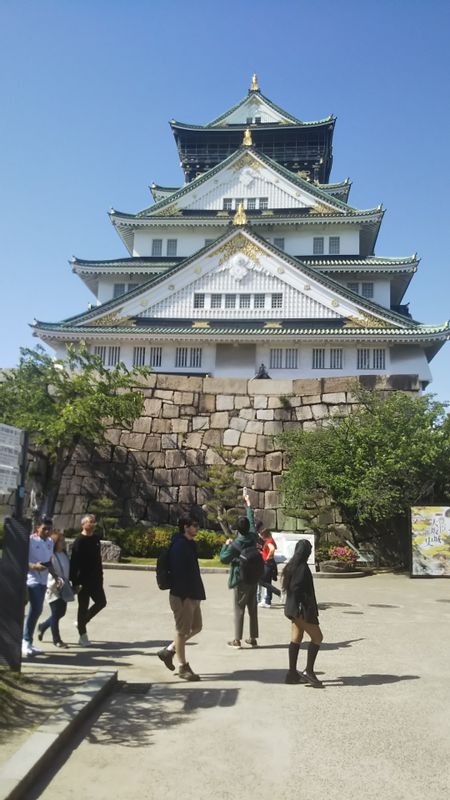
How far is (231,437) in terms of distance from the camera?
21.6 m

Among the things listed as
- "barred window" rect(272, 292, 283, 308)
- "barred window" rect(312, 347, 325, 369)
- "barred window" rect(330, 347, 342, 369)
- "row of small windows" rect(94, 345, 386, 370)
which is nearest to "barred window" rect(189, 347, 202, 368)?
"row of small windows" rect(94, 345, 386, 370)

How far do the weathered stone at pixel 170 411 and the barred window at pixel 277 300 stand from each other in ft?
32.2

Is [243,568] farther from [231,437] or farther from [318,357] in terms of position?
[318,357]

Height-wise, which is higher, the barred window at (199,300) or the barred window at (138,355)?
the barred window at (199,300)

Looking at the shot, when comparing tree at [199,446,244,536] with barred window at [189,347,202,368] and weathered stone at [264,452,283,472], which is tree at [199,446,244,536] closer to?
weathered stone at [264,452,283,472]

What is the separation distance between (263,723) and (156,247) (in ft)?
107

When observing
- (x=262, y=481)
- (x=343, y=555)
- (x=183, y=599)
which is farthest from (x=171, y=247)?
(x=183, y=599)

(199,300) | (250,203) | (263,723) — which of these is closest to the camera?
(263,723)

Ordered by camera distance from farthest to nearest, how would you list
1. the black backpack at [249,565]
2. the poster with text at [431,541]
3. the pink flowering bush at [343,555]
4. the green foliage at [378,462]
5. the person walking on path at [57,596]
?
the pink flowering bush at [343,555]
the green foliage at [378,462]
the poster with text at [431,541]
the black backpack at [249,565]
the person walking on path at [57,596]

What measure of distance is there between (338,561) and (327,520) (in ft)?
8.11

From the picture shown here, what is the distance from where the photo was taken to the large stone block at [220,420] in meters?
21.8

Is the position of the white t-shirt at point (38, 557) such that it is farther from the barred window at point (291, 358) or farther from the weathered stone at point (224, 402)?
the barred window at point (291, 358)

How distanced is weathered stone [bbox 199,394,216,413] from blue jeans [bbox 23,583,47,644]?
47.2 ft

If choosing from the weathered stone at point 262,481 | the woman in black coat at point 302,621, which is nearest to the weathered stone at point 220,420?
the weathered stone at point 262,481
